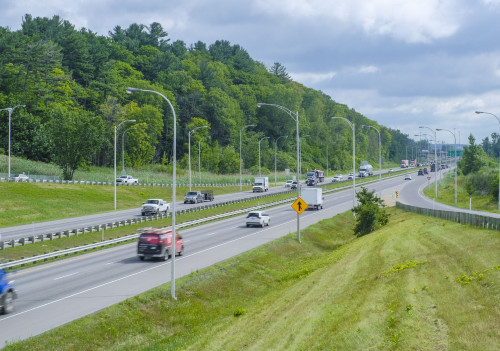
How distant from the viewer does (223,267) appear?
38062mm

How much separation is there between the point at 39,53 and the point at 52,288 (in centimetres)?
10766

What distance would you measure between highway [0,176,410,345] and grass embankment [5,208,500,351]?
4.76ft

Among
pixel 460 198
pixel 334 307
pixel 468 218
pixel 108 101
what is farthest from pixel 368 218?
pixel 108 101

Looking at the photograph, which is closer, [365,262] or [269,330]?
[269,330]

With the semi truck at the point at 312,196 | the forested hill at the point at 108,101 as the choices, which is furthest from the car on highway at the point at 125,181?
the semi truck at the point at 312,196

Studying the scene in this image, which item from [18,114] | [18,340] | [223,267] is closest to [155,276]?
[223,267]

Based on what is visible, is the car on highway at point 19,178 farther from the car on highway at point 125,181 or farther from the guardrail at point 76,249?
the guardrail at point 76,249

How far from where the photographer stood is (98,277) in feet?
116

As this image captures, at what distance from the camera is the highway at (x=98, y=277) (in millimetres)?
25391

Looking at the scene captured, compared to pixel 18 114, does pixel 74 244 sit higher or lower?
lower

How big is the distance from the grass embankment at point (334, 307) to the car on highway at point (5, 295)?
3.49 metres

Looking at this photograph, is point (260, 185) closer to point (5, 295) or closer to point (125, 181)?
point (125, 181)

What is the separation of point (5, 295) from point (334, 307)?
42.2 ft

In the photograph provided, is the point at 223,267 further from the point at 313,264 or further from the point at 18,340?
the point at 18,340
